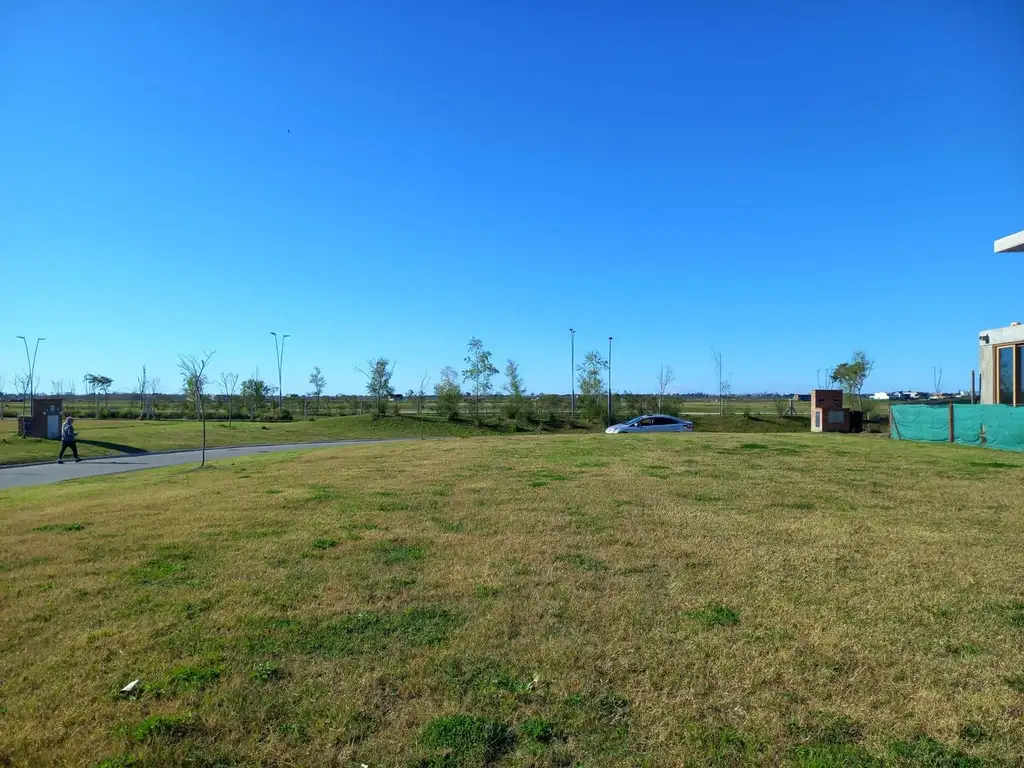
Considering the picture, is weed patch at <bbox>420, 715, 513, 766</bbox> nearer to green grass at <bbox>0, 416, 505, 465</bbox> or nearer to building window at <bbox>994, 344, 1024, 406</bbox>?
green grass at <bbox>0, 416, 505, 465</bbox>

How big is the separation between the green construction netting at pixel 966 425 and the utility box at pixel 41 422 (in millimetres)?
32922

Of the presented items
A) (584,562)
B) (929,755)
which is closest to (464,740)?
(929,755)

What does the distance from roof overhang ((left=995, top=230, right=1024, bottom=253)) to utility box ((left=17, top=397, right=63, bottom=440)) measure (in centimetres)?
3670

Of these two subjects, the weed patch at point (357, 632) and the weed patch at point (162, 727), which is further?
the weed patch at point (357, 632)

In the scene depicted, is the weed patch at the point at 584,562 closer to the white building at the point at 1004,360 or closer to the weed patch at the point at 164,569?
the weed patch at the point at 164,569

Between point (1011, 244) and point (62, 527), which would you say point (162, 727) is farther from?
point (1011, 244)

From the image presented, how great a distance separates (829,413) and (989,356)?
8.70 metres

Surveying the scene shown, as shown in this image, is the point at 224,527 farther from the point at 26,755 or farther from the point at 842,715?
the point at 842,715

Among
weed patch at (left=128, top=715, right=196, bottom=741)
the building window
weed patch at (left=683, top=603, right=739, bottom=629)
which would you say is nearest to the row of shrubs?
the building window

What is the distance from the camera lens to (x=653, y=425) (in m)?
30.5

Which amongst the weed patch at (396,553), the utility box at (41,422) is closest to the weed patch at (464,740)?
the weed patch at (396,553)

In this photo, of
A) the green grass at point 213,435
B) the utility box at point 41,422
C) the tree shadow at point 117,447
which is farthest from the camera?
the utility box at point 41,422

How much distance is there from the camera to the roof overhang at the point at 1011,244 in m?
22.1

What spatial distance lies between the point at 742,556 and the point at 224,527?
Result: 19.9 feet
